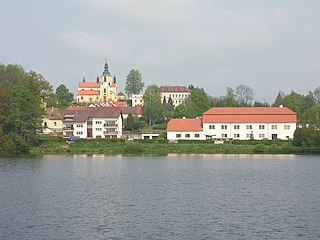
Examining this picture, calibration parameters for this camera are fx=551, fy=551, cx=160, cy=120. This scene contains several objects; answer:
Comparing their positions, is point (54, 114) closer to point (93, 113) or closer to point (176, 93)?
point (93, 113)

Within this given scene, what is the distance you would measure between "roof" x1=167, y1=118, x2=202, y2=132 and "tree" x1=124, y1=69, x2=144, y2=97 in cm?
5330

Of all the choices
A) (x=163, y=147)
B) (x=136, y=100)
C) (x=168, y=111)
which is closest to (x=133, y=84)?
(x=136, y=100)

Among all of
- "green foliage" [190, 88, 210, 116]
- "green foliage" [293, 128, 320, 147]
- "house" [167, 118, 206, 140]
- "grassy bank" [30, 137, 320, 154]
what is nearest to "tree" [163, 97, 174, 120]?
"green foliage" [190, 88, 210, 116]

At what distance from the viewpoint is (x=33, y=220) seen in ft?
70.4

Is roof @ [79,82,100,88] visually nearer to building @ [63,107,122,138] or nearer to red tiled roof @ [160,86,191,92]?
red tiled roof @ [160,86,191,92]

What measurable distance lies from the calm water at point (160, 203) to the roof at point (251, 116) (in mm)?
33348

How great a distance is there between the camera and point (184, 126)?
75.2 meters

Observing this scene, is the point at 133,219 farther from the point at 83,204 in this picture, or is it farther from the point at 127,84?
the point at 127,84

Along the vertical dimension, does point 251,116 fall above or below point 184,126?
above

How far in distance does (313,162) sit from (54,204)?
27.9m

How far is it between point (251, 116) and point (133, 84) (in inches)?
2204

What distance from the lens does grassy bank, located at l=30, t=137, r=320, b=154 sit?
61.6m

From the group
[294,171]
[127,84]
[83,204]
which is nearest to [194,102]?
[127,84]

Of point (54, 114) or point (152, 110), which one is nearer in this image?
point (54, 114)
